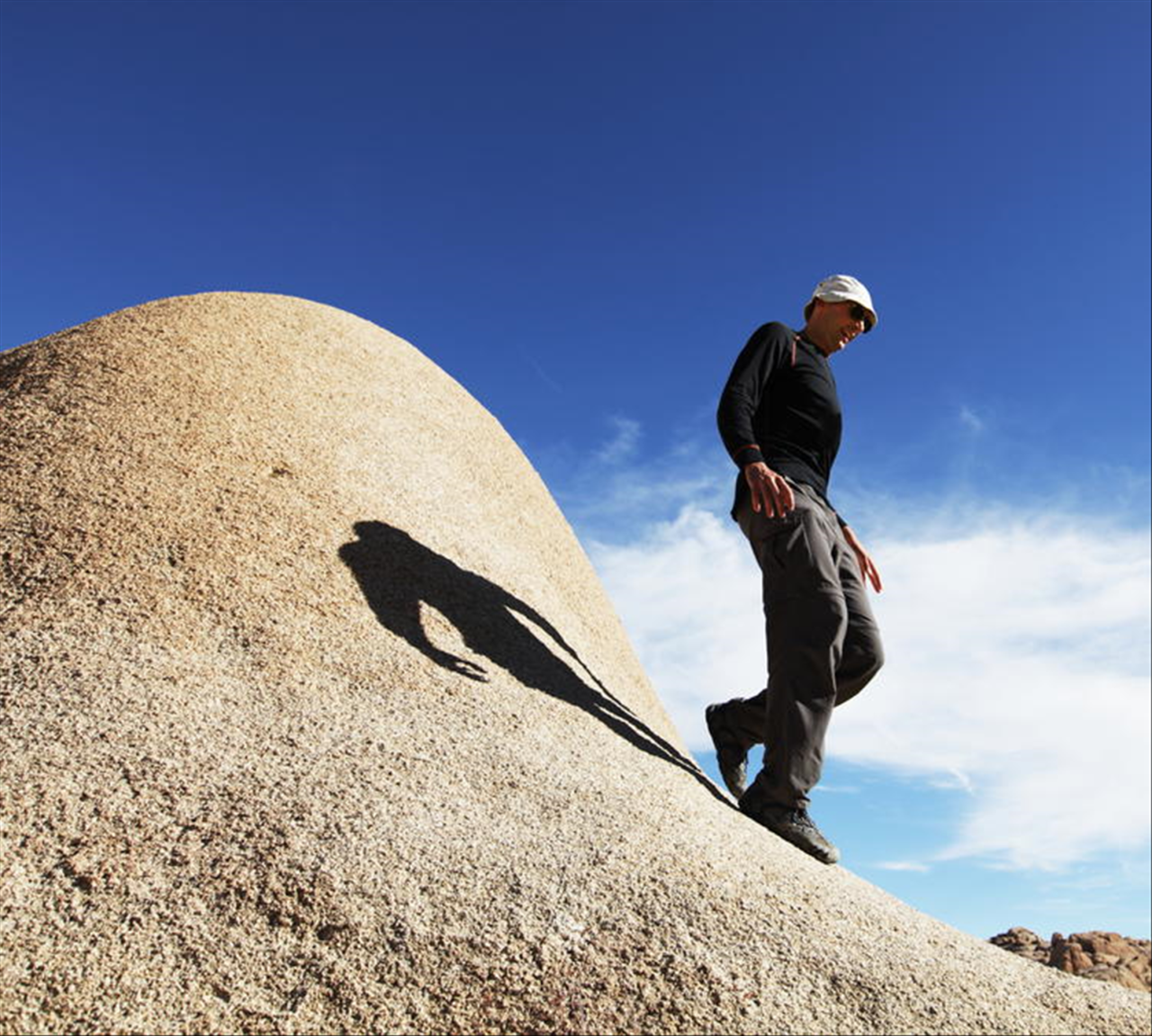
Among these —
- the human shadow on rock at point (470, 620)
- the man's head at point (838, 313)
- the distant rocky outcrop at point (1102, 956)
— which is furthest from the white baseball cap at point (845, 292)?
the distant rocky outcrop at point (1102, 956)

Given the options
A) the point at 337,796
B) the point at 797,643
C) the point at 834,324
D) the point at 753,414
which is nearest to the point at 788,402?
the point at 753,414

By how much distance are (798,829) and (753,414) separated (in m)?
1.98

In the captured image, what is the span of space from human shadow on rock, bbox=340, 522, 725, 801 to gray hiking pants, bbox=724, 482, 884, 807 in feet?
1.67

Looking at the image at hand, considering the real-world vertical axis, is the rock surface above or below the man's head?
below

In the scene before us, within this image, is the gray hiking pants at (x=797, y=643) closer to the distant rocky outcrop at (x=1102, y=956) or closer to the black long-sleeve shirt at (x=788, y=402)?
the black long-sleeve shirt at (x=788, y=402)

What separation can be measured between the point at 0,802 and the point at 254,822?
86 cm

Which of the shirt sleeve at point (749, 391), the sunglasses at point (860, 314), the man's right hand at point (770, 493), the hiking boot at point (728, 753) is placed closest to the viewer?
the man's right hand at point (770, 493)

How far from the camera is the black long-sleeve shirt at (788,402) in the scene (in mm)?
4641

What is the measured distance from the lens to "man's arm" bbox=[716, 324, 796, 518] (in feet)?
14.0

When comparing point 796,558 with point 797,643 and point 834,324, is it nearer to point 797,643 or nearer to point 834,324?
point 797,643

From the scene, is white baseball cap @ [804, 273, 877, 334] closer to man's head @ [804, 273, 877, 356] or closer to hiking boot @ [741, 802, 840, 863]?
man's head @ [804, 273, 877, 356]

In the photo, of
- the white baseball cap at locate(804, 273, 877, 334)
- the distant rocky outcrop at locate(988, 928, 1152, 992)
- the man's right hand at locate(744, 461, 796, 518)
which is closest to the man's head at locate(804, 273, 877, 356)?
the white baseball cap at locate(804, 273, 877, 334)

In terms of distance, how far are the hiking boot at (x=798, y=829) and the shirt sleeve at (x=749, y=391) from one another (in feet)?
5.37

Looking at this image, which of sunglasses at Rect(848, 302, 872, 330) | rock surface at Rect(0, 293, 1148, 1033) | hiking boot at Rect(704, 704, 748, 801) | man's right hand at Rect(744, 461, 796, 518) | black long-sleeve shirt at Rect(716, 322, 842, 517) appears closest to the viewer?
rock surface at Rect(0, 293, 1148, 1033)
